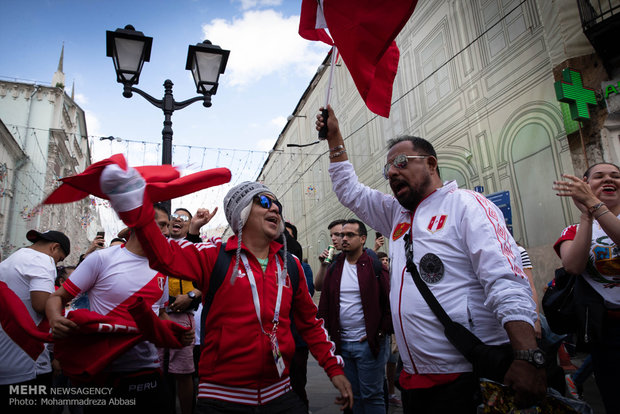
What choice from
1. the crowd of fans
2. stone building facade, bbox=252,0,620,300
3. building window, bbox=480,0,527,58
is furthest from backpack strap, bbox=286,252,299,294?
building window, bbox=480,0,527,58

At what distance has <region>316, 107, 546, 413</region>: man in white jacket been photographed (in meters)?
1.64

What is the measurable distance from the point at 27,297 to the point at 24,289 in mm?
69

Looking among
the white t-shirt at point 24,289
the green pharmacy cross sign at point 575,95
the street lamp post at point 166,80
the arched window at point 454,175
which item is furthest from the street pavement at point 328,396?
the arched window at point 454,175

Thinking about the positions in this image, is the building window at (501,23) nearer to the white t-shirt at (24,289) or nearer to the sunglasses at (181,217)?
the sunglasses at (181,217)

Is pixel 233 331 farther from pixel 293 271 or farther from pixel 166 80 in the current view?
pixel 166 80

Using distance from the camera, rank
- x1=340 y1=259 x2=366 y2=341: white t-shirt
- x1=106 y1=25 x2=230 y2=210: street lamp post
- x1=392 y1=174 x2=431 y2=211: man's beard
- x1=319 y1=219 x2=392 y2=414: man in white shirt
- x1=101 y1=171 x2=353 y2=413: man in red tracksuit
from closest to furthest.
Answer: x1=101 y1=171 x2=353 y2=413: man in red tracksuit → x1=392 y1=174 x2=431 y2=211: man's beard → x1=319 y1=219 x2=392 y2=414: man in white shirt → x1=340 y1=259 x2=366 y2=341: white t-shirt → x1=106 y1=25 x2=230 y2=210: street lamp post

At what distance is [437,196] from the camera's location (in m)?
2.25

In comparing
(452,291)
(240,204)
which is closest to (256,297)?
(240,204)

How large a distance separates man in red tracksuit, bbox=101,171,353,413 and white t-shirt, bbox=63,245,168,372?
2.56ft

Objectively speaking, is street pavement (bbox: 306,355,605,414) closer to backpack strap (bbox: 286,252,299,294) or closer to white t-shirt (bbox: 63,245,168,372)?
white t-shirt (bbox: 63,245,168,372)

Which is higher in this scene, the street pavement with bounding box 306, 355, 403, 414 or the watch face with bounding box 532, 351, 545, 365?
the watch face with bounding box 532, 351, 545, 365

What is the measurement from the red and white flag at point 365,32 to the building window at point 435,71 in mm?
8739

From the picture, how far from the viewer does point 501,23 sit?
30.2 feet

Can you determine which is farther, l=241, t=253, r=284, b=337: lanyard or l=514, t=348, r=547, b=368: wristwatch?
l=241, t=253, r=284, b=337: lanyard
